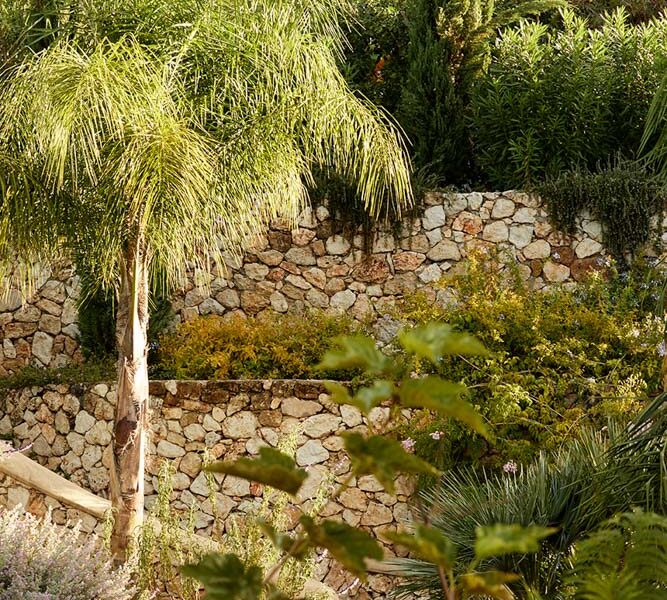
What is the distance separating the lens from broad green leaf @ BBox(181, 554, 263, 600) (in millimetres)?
1513

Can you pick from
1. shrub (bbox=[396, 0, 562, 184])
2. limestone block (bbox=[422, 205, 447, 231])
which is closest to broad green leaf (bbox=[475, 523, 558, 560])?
limestone block (bbox=[422, 205, 447, 231])

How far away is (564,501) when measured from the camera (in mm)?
5688

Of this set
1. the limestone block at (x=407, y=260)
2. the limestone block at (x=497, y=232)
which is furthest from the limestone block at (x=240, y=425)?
the limestone block at (x=497, y=232)

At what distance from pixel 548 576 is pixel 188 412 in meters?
4.40

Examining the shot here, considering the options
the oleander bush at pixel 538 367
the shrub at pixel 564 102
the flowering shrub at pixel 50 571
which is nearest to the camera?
the flowering shrub at pixel 50 571

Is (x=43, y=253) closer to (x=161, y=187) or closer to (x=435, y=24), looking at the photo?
(x=161, y=187)

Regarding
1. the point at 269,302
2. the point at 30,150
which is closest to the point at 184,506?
the point at 269,302

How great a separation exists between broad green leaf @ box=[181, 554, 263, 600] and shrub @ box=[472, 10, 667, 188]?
984cm

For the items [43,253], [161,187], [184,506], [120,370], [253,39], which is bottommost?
[184,506]

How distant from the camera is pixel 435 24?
39.2 ft

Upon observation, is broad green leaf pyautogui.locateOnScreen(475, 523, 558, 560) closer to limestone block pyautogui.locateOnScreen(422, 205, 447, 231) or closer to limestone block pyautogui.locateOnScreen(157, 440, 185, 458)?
limestone block pyautogui.locateOnScreen(157, 440, 185, 458)

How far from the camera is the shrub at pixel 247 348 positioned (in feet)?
30.8

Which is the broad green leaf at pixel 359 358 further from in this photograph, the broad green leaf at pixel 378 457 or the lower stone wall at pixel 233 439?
the lower stone wall at pixel 233 439

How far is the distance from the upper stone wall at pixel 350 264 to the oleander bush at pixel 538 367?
1.05 m
